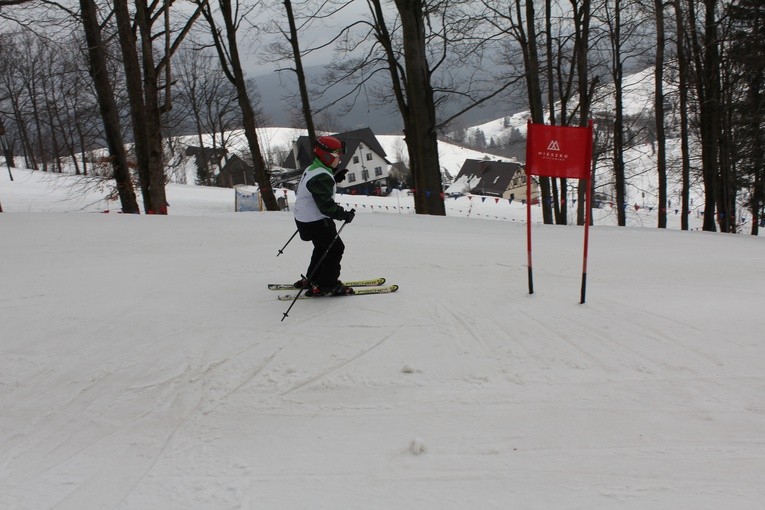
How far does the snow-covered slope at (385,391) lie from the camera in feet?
8.70

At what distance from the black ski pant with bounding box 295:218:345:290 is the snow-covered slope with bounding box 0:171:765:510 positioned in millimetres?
297

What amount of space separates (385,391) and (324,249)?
2583 mm

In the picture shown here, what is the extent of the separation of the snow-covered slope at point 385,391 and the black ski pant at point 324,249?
11.7 inches

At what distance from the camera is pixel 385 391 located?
358 centimetres

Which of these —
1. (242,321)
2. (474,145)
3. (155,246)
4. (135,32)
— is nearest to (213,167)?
(135,32)

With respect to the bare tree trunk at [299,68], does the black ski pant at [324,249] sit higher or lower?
lower

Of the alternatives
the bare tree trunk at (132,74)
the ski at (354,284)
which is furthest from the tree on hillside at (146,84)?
the ski at (354,284)

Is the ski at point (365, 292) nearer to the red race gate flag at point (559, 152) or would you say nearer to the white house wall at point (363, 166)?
the red race gate flag at point (559, 152)

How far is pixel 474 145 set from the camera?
519 ft

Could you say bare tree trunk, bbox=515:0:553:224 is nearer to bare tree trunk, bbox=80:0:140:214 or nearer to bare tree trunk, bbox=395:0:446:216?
bare tree trunk, bbox=395:0:446:216

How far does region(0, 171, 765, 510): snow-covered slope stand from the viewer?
2652 millimetres

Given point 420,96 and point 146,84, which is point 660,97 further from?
point 146,84

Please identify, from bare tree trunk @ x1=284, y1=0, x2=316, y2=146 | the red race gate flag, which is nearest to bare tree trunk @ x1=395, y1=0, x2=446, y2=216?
bare tree trunk @ x1=284, y1=0, x2=316, y2=146

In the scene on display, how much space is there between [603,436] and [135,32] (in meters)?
16.7
